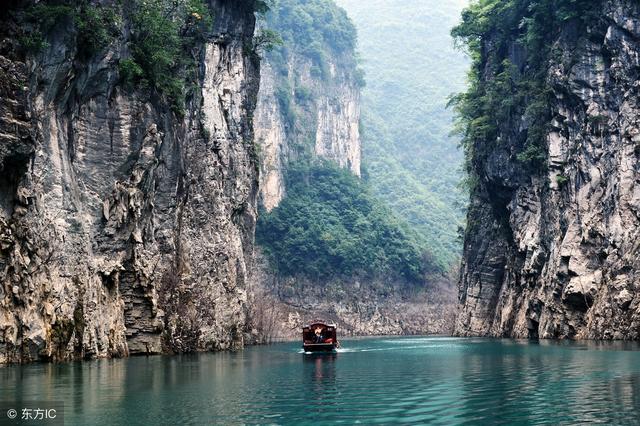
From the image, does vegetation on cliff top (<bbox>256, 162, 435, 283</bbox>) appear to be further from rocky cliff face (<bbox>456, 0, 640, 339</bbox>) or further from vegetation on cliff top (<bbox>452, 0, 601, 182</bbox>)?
rocky cliff face (<bbox>456, 0, 640, 339</bbox>)

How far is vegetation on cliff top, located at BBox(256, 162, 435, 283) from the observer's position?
136 meters

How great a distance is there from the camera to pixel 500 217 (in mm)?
90812

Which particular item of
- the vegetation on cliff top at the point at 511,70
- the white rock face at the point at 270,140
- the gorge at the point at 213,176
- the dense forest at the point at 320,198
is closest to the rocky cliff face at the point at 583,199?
the gorge at the point at 213,176

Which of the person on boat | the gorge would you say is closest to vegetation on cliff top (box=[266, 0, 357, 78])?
the gorge

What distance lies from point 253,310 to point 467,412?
61267 mm

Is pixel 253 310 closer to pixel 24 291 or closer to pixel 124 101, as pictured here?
pixel 124 101

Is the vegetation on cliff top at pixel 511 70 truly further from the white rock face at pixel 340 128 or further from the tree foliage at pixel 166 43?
the white rock face at pixel 340 128

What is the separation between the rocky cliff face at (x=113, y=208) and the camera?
3691 cm

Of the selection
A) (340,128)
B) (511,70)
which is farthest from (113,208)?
(340,128)

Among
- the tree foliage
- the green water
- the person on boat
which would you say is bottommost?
the green water

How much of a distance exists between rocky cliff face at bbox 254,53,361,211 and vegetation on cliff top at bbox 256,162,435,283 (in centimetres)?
369

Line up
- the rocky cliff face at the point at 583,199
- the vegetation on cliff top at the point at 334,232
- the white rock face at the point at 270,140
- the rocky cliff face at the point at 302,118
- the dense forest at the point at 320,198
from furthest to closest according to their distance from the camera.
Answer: the rocky cliff face at the point at 302,118
the white rock face at the point at 270,140
the dense forest at the point at 320,198
the vegetation on cliff top at the point at 334,232
the rocky cliff face at the point at 583,199

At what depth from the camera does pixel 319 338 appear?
56938 millimetres

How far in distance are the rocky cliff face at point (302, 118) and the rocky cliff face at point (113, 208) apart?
228 ft
